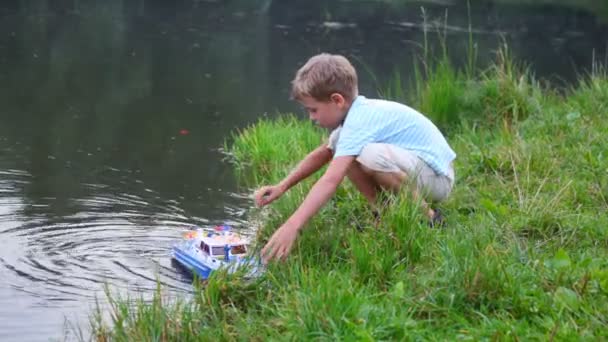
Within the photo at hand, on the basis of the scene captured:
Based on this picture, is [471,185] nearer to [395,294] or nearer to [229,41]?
[395,294]

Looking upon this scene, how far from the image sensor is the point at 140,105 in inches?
386

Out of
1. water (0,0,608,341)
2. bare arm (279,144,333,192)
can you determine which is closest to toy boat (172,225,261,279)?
water (0,0,608,341)

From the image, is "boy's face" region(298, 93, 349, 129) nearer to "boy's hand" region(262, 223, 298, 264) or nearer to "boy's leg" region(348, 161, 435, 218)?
"boy's leg" region(348, 161, 435, 218)

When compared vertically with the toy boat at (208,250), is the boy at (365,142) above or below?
above

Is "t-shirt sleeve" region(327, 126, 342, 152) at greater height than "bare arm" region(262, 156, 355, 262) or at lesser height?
greater

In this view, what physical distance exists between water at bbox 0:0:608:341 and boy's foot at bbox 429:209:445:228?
117cm

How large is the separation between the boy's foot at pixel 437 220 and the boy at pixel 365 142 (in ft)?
0.04

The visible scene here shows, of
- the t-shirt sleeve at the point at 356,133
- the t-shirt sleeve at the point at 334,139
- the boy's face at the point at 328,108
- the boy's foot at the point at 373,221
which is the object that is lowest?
the boy's foot at the point at 373,221

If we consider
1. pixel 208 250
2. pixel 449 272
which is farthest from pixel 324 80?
pixel 449 272

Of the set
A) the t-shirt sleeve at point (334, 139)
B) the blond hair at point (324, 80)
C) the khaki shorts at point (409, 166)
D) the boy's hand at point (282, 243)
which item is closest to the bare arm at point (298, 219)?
the boy's hand at point (282, 243)

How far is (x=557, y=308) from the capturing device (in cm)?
312

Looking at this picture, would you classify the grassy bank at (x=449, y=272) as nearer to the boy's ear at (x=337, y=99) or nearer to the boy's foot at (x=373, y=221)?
the boy's foot at (x=373, y=221)

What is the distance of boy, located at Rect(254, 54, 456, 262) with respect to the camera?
13.6 ft

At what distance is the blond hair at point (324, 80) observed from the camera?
4.12 meters
